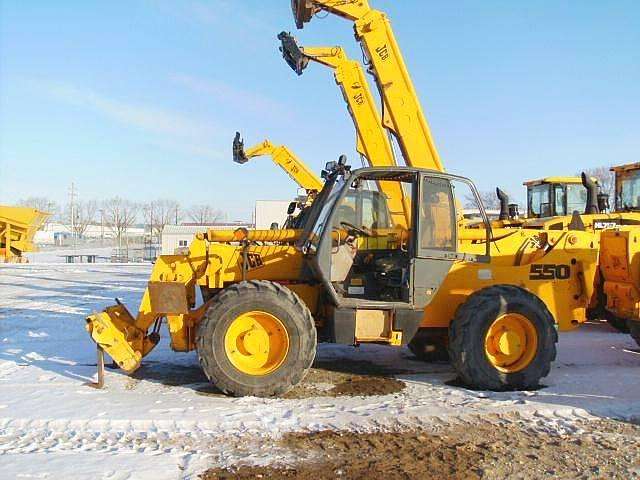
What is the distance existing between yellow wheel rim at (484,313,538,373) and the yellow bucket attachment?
12.5 ft

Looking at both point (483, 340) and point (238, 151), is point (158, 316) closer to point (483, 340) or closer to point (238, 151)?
point (483, 340)

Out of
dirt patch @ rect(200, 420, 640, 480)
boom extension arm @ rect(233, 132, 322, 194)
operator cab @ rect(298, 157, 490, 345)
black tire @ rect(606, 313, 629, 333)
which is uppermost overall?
boom extension arm @ rect(233, 132, 322, 194)

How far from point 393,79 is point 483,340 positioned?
5.35 meters

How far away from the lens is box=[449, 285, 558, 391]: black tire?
244 inches

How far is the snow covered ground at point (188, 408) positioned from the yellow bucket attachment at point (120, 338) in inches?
11.7

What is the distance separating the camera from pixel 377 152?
11.3 meters

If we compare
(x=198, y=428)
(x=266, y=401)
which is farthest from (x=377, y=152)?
(x=198, y=428)

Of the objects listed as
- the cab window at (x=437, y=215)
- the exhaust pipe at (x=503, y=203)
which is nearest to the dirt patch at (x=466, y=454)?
the cab window at (x=437, y=215)

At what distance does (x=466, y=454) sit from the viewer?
4.49 meters

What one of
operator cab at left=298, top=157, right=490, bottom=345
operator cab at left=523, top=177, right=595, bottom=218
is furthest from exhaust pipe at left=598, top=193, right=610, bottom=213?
operator cab at left=298, top=157, right=490, bottom=345

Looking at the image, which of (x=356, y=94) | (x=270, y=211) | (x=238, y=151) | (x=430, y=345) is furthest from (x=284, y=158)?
(x=270, y=211)

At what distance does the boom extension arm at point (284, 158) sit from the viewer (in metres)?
17.5

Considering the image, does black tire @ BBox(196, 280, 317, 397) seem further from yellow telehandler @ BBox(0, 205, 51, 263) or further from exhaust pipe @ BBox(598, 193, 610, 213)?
yellow telehandler @ BBox(0, 205, 51, 263)

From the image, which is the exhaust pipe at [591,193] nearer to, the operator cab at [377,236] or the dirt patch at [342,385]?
the operator cab at [377,236]
